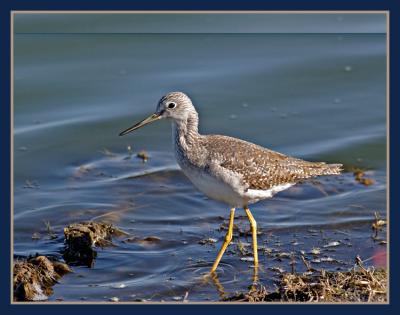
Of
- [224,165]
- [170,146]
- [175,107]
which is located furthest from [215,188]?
[170,146]

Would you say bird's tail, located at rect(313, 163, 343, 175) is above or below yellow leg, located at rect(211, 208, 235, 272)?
above

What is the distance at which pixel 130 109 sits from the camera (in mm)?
12133

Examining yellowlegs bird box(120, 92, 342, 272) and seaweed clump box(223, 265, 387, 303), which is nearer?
seaweed clump box(223, 265, 387, 303)

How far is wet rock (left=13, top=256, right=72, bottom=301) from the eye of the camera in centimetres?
702

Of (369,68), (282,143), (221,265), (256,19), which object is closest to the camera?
(221,265)

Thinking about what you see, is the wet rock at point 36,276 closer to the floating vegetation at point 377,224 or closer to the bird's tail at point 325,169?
the bird's tail at point 325,169

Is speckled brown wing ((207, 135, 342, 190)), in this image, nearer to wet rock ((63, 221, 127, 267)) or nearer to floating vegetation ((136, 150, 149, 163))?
wet rock ((63, 221, 127, 267))

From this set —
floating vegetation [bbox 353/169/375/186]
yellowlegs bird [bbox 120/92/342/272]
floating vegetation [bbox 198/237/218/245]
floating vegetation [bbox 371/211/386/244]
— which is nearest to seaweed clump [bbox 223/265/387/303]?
yellowlegs bird [bbox 120/92/342/272]

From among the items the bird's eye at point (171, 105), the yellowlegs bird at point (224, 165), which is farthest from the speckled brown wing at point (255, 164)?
the bird's eye at point (171, 105)

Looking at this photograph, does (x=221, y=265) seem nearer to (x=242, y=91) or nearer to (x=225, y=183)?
(x=225, y=183)

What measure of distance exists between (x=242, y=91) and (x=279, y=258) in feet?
16.9

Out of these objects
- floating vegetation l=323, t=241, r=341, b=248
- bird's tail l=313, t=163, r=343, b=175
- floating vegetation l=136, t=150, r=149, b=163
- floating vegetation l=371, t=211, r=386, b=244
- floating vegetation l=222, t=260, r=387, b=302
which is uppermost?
floating vegetation l=136, t=150, r=149, b=163

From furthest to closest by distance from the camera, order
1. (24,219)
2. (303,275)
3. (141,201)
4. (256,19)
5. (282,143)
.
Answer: (256,19), (282,143), (141,201), (24,219), (303,275)

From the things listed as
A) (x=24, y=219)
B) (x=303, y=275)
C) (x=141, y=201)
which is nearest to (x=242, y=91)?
(x=141, y=201)
